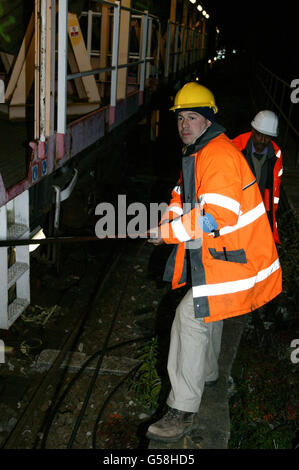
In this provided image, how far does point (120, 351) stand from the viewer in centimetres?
425

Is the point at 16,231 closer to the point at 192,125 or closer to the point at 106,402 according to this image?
the point at 106,402

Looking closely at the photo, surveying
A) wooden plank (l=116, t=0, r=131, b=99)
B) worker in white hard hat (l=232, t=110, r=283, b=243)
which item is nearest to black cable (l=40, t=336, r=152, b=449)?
worker in white hard hat (l=232, t=110, r=283, b=243)

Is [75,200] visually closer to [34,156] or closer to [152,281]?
[152,281]

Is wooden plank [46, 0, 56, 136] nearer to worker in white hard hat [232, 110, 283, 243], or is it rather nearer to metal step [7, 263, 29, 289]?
metal step [7, 263, 29, 289]

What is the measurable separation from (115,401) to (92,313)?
1309 millimetres

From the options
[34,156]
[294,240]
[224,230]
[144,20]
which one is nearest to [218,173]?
[224,230]

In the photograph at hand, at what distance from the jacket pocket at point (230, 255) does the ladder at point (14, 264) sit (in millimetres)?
1517

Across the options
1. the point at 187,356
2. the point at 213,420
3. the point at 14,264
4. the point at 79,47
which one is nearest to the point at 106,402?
the point at 213,420

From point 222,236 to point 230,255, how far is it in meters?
0.11

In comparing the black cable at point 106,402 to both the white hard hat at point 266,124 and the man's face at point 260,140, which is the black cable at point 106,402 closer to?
the man's face at point 260,140

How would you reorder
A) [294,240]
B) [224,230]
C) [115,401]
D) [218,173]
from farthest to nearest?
[294,240]
[115,401]
[224,230]
[218,173]

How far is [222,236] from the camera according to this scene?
2.63 m

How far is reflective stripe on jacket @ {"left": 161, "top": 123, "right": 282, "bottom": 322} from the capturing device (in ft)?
8.20

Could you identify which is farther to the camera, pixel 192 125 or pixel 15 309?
pixel 15 309
